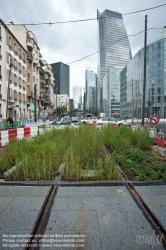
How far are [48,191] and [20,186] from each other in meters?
0.79

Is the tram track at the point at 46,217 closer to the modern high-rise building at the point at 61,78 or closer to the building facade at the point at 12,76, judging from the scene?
the building facade at the point at 12,76

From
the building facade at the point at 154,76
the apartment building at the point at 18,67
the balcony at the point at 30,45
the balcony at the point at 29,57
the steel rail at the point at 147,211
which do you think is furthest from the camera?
the building facade at the point at 154,76

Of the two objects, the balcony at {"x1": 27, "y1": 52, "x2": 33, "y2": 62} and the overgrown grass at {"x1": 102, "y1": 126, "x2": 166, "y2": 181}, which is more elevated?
the balcony at {"x1": 27, "y1": 52, "x2": 33, "y2": 62}

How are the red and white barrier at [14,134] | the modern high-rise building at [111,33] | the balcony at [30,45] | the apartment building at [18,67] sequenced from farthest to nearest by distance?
1. the balcony at [30,45]
2. the apartment building at [18,67]
3. the modern high-rise building at [111,33]
4. the red and white barrier at [14,134]

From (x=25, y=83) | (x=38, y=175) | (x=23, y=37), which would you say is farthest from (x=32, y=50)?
(x=38, y=175)

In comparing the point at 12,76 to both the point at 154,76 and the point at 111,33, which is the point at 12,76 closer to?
the point at 111,33

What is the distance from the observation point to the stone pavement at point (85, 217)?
2133 millimetres

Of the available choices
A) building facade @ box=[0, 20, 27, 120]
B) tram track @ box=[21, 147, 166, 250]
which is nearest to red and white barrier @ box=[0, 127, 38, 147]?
tram track @ box=[21, 147, 166, 250]

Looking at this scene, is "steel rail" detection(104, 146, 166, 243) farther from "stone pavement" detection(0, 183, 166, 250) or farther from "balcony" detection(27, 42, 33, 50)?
"balcony" detection(27, 42, 33, 50)

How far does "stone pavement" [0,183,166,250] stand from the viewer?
2133 mm

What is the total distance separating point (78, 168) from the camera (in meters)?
4.41

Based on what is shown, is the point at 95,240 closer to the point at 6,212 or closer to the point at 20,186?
the point at 6,212

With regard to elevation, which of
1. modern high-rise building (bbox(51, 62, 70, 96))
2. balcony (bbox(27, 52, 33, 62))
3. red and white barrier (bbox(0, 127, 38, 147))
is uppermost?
modern high-rise building (bbox(51, 62, 70, 96))

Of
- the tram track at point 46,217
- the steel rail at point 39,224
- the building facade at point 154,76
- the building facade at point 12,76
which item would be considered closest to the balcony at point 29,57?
the building facade at point 12,76
